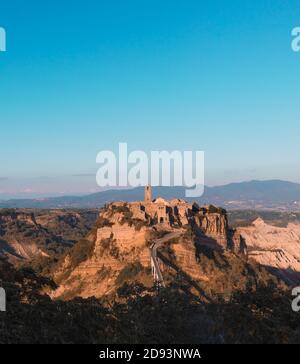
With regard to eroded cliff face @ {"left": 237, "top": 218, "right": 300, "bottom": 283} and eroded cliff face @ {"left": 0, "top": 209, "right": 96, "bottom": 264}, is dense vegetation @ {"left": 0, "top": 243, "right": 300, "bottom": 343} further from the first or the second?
eroded cliff face @ {"left": 0, "top": 209, "right": 96, "bottom": 264}

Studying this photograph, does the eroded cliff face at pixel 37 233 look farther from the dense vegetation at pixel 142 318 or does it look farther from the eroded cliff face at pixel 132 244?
the dense vegetation at pixel 142 318

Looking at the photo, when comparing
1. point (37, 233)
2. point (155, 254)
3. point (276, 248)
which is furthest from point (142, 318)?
point (37, 233)

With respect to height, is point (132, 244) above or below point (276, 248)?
above

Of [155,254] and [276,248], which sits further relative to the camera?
[276,248]

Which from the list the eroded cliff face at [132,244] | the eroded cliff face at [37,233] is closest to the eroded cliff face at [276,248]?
the eroded cliff face at [132,244]

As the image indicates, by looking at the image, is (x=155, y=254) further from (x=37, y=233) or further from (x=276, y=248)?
(x=37, y=233)

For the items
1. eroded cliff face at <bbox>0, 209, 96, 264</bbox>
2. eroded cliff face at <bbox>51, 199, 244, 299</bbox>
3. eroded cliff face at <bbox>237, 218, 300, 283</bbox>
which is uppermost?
eroded cliff face at <bbox>51, 199, 244, 299</bbox>


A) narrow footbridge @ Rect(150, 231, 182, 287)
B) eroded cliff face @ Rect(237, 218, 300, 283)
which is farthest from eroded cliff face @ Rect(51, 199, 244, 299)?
eroded cliff face @ Rect(237, 218, 300, 283)
